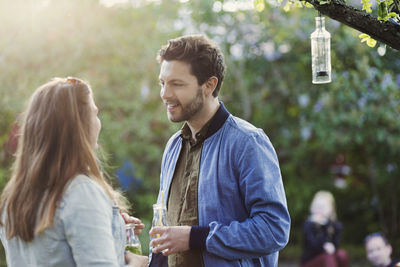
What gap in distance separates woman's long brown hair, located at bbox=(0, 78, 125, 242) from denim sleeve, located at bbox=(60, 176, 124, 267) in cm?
5

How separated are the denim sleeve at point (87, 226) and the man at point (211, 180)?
1.89ft

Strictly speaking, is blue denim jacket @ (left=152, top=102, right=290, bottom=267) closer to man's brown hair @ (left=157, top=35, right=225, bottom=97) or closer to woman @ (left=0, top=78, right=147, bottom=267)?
man's brown hair @ (left=157, top=35, right=225, bottom=97)

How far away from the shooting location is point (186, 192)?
8.52 feet

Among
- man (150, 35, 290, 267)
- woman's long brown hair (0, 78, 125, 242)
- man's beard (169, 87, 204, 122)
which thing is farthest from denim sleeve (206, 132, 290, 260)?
woman's long brown hair (0, 78, 125, 242)

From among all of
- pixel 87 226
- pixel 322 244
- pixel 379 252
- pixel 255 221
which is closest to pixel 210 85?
pixel 255 221

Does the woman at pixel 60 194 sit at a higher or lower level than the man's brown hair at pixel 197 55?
lower

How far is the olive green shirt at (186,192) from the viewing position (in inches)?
99.3

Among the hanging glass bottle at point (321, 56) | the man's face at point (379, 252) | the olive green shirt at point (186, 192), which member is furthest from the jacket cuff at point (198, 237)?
the man's face at point (379, 252)

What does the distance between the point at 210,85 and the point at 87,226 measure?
3.72ft

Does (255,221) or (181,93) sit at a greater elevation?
(181,93)

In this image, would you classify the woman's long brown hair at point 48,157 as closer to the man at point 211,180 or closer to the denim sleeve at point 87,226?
the denim sleeve at point 87,226

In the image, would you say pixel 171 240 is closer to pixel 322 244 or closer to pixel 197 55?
pixel 197 55

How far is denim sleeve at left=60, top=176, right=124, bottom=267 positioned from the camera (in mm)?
1779

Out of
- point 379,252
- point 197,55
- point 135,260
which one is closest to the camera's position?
point 135,260
